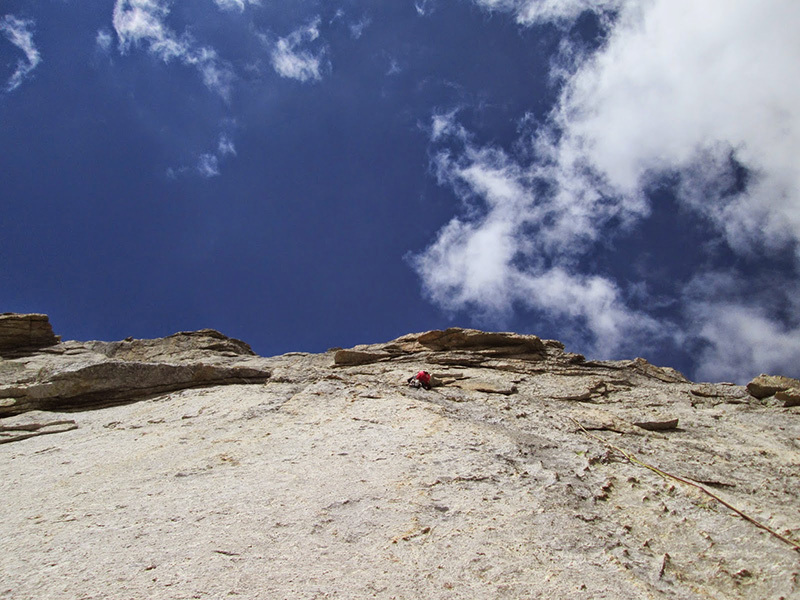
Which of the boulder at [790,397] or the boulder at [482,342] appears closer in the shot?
the boulder at [790,397]

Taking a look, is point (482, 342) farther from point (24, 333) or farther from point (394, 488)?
point (24, 333)

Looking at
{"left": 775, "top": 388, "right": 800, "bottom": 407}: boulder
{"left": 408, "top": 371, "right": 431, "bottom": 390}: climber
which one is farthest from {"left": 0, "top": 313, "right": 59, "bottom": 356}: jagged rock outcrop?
{"left": 775, "top": 388, "right": 800, "bottom": 407}: boulder

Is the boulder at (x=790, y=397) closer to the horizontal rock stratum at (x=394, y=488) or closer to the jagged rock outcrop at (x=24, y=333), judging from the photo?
the horizontal rock stratum at (x=394, y=488)

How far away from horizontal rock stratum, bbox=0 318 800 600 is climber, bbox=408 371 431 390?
40 cm

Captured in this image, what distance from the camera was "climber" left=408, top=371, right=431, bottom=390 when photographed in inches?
437

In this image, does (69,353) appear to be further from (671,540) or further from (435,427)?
(671,540)

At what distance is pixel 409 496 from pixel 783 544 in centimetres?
398

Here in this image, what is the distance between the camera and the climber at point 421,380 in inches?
437

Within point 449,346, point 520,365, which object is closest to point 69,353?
point 449,346

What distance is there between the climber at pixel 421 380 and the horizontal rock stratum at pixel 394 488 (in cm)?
40

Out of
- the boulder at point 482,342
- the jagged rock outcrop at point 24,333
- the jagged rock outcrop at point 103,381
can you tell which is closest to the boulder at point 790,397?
the boulder at point 482,342

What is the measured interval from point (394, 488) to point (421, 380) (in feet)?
17.1

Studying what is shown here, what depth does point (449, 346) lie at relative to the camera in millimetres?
14359

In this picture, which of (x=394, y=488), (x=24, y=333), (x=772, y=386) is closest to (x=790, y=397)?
(x=772, y=386)
